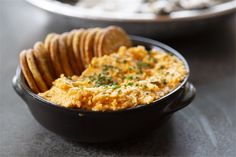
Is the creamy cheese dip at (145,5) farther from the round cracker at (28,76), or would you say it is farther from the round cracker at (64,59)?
the round cracker at (28,76)

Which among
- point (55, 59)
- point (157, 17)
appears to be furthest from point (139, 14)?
point (55, 59)

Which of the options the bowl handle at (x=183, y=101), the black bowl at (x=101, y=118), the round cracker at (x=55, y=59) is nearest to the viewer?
the black bowl at (x=101, y=118)

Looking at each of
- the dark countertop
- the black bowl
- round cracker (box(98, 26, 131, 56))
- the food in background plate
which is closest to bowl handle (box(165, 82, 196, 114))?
the black bowl

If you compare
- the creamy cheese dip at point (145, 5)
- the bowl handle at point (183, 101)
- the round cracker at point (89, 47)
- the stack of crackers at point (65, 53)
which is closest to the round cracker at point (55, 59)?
the stack of crackers at point (65, 53)

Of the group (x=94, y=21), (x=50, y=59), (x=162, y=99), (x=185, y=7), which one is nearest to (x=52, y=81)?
(x=50, y=59)

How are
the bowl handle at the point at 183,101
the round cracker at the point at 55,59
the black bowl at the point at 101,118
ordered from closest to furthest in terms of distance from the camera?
the black bowl at the point at 101,118 < the bowl handle at the point at 183,101 < the round cracker at the point at 55,59

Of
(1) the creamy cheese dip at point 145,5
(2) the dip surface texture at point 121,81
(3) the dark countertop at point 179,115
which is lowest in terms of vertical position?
(3) the dark countertop at point 179,115

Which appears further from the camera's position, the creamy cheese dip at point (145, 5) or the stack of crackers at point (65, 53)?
the creamy cheese dip at point (145, 5)
